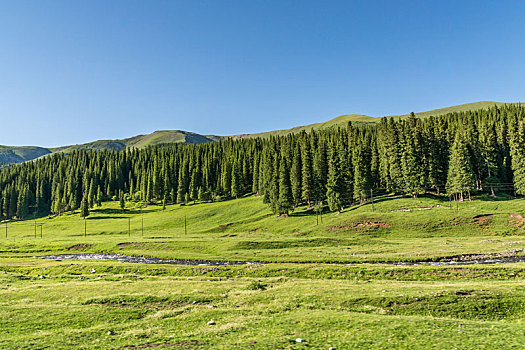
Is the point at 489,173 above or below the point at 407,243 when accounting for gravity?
above

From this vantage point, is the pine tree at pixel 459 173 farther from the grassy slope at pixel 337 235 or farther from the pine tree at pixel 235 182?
the pine tree at pixel 235 182

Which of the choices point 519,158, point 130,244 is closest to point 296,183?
point 130,244

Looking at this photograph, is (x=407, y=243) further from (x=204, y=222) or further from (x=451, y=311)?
(x=204, y=222)

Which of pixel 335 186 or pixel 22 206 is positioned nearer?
pixel 335 186

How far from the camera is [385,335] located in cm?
1537

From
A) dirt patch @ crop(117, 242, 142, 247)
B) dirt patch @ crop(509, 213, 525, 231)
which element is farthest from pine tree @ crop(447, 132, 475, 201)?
dirt patch @ crop(117, 242, 142, 247)

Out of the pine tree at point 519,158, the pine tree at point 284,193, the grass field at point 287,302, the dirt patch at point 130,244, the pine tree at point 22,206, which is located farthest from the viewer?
the pine tree at point 22,206

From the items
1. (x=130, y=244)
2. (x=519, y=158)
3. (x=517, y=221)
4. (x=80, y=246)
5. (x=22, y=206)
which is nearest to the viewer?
(x=517, y=221)

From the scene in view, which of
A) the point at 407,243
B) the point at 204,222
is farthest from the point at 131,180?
→ the point at 407,243

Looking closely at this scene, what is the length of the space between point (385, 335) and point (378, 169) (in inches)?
4181

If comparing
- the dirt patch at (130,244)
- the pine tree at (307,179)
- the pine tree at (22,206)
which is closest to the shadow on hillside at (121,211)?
the pine tree at (22,206)

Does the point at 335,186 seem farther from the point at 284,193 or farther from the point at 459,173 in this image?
the point at 459,173

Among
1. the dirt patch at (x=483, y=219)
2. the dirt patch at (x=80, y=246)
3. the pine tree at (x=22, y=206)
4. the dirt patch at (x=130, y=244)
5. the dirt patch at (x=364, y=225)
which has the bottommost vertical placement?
the dirt patch at (x=80, y=246)

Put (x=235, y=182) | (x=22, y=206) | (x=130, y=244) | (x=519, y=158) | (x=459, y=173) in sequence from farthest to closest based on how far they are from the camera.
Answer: (x=22, y=206) → (x=235, y=182) → (x=519, y=158) → (x=459, y=173) → (x=130, y=244)
